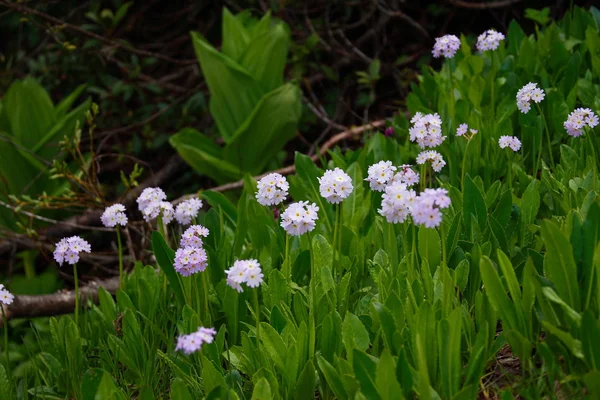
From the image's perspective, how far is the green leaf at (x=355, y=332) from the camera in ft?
4.66

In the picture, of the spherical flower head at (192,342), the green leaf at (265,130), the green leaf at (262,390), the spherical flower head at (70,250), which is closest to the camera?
the spherical flower head at (192,342)

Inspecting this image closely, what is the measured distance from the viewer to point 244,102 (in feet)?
11.9

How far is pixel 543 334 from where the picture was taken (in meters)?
1.49

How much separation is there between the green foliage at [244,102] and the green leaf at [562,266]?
7.40 ft

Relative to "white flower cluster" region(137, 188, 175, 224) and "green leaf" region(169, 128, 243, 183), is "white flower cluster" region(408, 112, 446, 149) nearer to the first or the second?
"white flower cluster" region(137, 188, 175, 224)

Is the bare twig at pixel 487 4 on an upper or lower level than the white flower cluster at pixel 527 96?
lower

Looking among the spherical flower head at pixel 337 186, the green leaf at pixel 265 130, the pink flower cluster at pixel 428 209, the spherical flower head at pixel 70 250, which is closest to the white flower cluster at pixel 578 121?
the spherical flower head at pixel 337 186

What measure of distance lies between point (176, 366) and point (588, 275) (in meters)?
0.82

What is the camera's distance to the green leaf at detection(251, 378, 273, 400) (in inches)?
51.4

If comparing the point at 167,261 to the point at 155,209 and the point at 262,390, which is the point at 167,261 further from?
the point at 262,390

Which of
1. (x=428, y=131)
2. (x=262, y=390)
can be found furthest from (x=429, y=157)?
(x=262, y=390)

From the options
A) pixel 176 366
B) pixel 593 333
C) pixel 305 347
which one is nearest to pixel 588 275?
pixel 593 333

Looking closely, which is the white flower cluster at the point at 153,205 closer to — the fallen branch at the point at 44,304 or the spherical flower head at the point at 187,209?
the spherical flower head at the point at 187,209

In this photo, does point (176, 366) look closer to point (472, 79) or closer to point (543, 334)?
point (543, 334)
